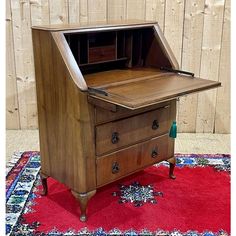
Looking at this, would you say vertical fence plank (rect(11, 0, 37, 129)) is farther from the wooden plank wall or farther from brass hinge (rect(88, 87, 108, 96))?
brass hinge (rect(88, 87, 108, 96))

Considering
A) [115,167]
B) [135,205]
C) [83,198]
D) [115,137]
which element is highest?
[115,137]

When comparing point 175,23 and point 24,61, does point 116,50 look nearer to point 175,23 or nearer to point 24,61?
point 175,23

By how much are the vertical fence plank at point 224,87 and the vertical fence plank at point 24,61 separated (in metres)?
1.55

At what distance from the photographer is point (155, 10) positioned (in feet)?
10.3

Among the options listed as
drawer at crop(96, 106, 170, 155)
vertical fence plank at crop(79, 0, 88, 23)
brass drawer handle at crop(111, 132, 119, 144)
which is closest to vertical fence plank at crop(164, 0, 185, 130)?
vertical fence plank at crop(79, 0, 88, 23)

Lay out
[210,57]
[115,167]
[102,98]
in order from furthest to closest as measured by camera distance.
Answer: [210,57] → [115,167] → [102,98]

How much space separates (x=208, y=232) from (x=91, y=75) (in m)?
1.04

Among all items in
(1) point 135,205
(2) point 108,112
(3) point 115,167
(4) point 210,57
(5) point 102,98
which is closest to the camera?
(5) point 102,98

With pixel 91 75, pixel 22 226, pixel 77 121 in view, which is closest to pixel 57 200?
pixel 22 226

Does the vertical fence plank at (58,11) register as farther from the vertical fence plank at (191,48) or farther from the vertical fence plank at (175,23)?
the vertical fence plank at (191,48)

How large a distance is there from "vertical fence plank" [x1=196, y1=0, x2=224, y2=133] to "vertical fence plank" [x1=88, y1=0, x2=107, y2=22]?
0.80 m

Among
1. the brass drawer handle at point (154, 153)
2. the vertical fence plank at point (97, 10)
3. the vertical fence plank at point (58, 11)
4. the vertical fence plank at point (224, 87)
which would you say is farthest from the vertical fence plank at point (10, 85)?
the vertical fence plank at point (224, 87)

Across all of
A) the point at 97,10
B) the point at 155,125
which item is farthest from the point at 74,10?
the point at 155,125

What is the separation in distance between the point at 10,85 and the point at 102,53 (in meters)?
1.32
